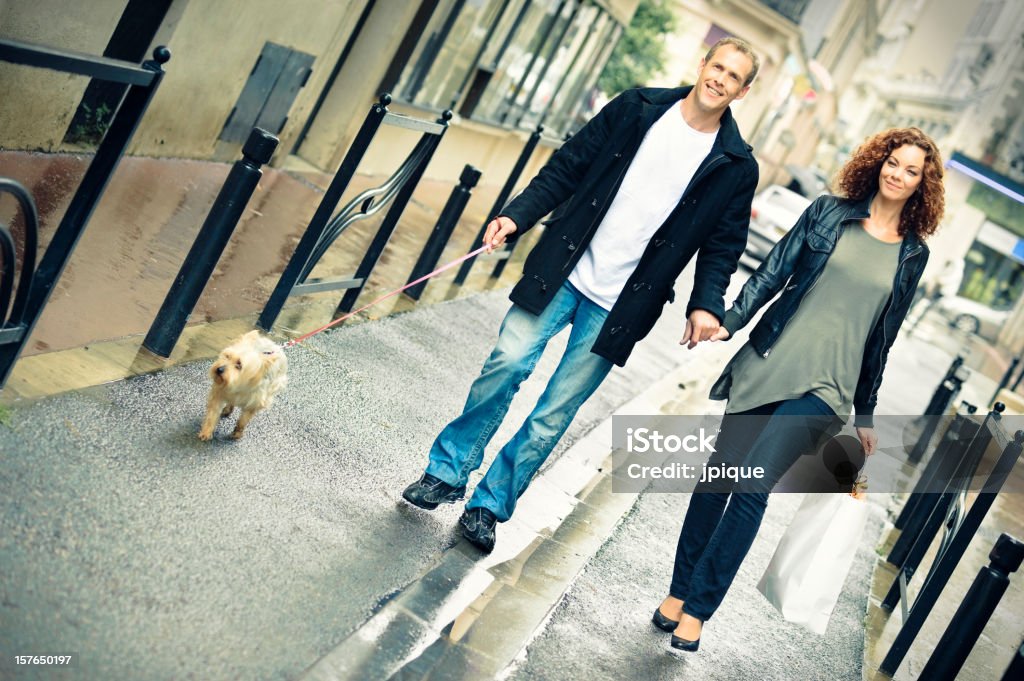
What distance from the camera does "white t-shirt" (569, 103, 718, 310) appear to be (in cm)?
442

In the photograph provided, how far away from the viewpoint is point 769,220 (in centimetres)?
2288

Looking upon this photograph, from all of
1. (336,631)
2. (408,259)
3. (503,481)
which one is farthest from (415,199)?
(336,631)

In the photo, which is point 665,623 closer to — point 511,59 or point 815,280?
point 815,280

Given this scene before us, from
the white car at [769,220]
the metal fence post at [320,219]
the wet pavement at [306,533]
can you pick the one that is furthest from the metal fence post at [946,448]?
the white car at [769,220]

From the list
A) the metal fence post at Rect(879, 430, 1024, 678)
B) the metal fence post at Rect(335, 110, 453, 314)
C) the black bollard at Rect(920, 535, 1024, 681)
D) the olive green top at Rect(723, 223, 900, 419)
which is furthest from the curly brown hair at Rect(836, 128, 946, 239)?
the metal fence post at Rect(335, 110, 453, 314)

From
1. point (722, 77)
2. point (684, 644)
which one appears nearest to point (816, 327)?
point (722, 77)

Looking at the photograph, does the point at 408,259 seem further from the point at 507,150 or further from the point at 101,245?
the point at 507,150

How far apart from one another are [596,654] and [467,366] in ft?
10.5

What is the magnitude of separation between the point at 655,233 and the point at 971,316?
29.7 m

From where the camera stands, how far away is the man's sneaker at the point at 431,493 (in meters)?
4.75

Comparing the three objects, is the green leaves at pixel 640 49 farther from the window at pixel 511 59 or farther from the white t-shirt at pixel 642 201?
the white t-shirt at pixel 642 201

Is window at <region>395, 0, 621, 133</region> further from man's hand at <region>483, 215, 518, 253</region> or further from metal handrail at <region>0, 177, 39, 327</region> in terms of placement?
metal handrail at <region>0, 177, 39, 327</region>

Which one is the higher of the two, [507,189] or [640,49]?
[640,49]

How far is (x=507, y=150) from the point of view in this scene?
18.4 meters
